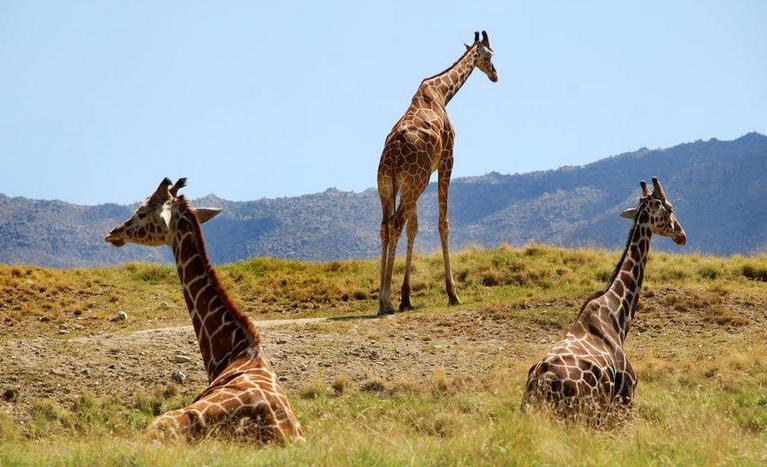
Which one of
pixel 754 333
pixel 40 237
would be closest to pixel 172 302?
pixel 754 333

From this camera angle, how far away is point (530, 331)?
63.8 feet

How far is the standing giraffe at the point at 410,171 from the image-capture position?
22.2 meters

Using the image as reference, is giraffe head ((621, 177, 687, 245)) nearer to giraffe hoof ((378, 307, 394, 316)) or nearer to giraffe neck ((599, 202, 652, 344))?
giraffe neck ((599, 202, 652, 344))

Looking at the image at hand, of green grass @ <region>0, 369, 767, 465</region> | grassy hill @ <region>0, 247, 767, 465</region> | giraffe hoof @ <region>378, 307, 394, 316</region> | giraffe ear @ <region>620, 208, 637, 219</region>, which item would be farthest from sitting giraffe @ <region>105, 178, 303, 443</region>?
giraffe hoof @ <region>378, 307, 394, 316</region>

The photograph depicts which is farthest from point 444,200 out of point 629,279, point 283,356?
point 629,279

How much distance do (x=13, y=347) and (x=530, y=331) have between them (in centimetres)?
860

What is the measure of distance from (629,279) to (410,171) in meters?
9.91

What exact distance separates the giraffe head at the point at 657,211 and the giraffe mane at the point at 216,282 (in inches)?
213

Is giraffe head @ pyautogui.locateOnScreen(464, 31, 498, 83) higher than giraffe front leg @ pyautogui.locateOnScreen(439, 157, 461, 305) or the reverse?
higher

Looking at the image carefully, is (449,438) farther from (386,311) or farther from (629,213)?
(386,311)

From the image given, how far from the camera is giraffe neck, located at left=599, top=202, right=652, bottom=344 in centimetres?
1220

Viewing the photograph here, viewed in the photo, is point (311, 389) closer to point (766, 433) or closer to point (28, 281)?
point (766, 433)

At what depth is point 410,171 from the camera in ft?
72.8

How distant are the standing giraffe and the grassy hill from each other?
40.7 inches
